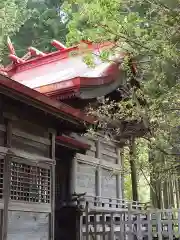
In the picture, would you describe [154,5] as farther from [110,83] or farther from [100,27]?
[110,83]

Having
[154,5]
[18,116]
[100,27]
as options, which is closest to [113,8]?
[100,27]

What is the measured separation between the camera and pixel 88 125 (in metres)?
7.46

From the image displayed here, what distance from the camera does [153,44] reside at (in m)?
4.73

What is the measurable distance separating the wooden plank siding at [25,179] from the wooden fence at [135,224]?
2.46 m

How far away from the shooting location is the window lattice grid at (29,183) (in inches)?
253

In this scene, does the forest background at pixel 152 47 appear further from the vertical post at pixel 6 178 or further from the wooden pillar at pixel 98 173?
the wooden pillar at pixel 98 173

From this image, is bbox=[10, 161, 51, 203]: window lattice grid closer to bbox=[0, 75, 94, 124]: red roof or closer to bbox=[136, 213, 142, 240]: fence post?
bbox=[0, 75, 94, 124]: red roof

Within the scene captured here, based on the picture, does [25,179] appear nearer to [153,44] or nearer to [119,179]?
[153,44]

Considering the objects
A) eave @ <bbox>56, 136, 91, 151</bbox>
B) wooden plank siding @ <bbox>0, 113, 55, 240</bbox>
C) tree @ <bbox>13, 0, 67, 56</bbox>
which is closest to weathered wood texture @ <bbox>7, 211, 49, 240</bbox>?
wooden plank siding @ <bbox>0, 113, 55, 240</bbox>

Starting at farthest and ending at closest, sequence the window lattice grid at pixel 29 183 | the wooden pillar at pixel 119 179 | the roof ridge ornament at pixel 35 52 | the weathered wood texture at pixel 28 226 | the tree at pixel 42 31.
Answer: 1. the tree at pixel 42 31
2. the roof ridge ornament at pixel 35 52
3. the wooden pillar at pixel 119 179
4. the window lattice grid at pixel 29 183
5. the weathered wood texture at pixel 28 226

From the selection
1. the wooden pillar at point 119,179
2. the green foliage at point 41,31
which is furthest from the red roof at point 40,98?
the green foliage at point 41,31

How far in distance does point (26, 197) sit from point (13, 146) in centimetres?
96

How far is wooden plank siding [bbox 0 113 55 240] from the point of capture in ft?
20.1

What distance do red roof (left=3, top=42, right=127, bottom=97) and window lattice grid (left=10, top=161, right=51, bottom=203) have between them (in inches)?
104
